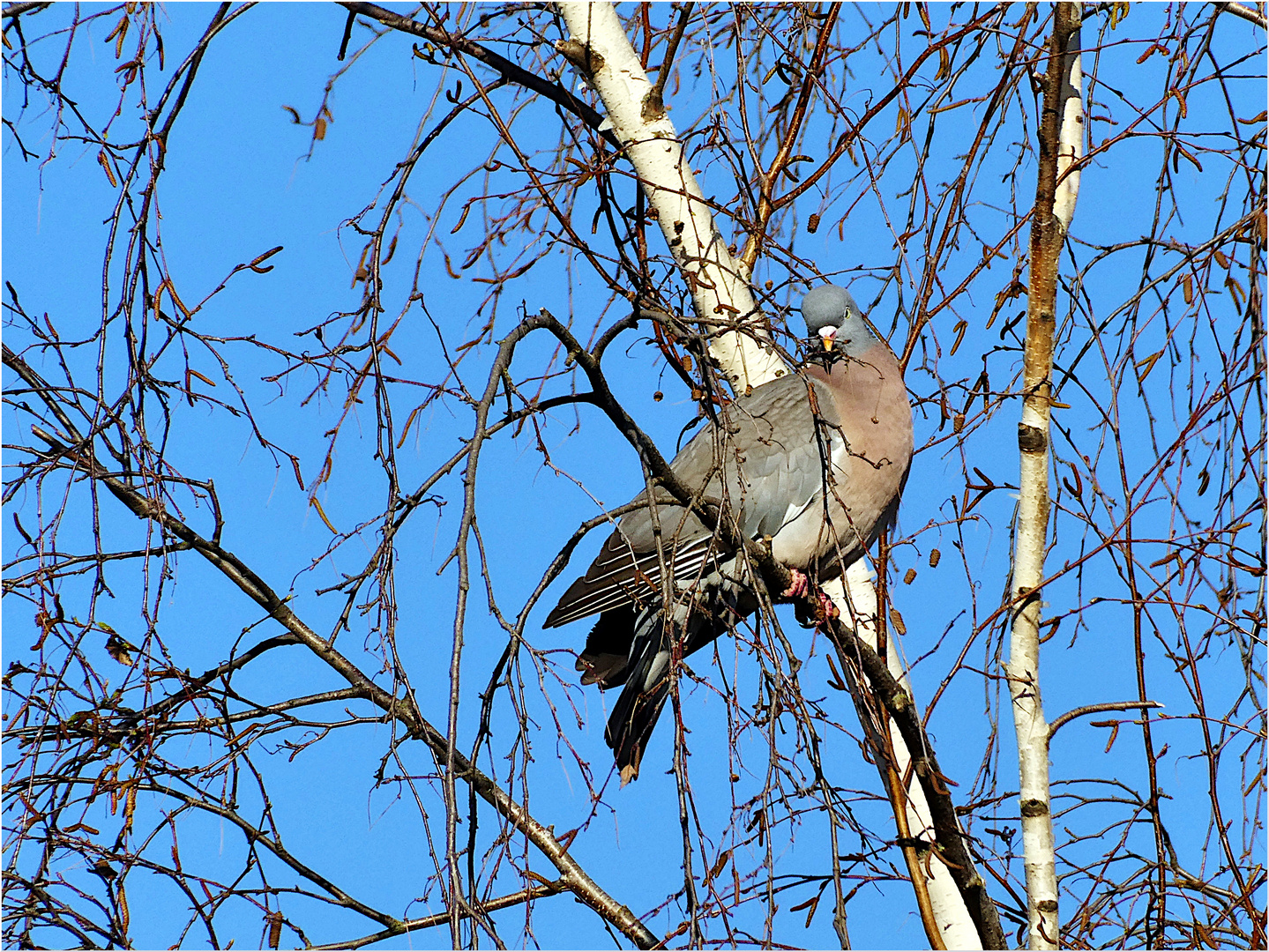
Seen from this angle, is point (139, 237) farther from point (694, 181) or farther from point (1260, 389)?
point (1260, 389)

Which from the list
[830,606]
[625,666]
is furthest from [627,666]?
[830,606]

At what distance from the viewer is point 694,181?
155 inches

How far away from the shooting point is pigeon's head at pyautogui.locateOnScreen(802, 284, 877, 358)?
14.6ft

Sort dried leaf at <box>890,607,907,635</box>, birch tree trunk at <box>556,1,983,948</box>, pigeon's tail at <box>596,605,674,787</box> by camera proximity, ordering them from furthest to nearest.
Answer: birch tree trunk at <box>556,1,983,948</box>
pigeon's tail at <box>596,605,674,787</box>
dried leaf at <box>890,607,907,635</box>

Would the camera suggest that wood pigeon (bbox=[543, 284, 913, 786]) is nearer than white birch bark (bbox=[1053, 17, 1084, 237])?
No

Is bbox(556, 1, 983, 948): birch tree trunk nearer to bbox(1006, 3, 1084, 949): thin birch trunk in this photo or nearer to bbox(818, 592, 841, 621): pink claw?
bbox(818, 592, 841, 621): pink claw

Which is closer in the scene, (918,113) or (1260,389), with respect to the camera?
(1260,389)

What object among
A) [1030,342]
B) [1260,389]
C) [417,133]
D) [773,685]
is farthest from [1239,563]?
[417,133]

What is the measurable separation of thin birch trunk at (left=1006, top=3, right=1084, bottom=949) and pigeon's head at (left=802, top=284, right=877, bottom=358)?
4.17 feet

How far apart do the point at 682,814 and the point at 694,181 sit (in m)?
2.51

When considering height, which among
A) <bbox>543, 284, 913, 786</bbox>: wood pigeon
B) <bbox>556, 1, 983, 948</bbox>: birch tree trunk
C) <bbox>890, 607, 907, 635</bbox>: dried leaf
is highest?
<bbox>556, 1, 983, 948</bbox>: birch tree trunk

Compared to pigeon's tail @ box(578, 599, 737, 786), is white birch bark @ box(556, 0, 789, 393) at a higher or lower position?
higher

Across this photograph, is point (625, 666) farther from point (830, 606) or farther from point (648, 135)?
point (648, 135)

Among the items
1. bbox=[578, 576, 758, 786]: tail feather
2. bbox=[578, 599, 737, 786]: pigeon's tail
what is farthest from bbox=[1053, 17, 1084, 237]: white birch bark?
bbox=[578, 599, 737, 786]: pigeon's tail
